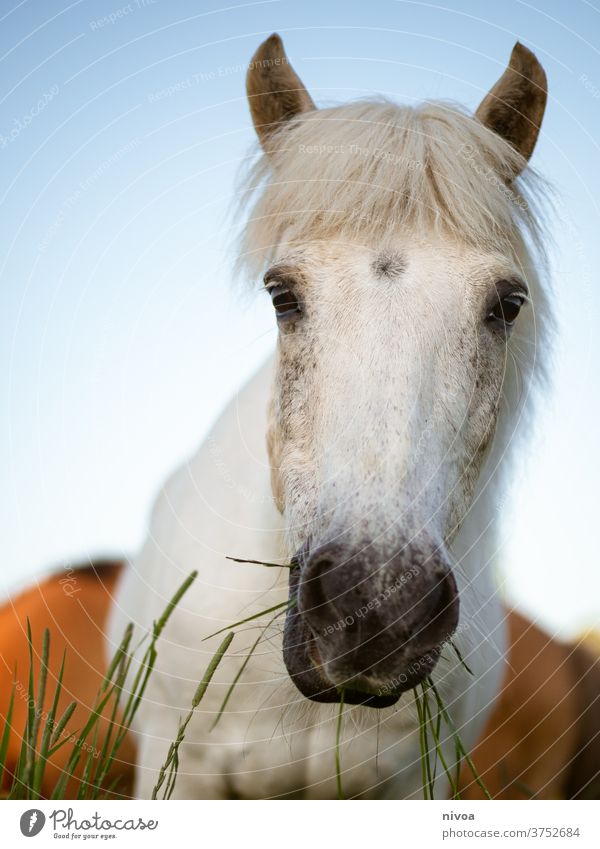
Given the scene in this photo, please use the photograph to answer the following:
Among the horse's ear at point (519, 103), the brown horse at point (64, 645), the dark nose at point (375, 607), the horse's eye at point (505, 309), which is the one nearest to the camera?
the dark nose at point (375, 607)

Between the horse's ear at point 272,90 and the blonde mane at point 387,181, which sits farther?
the horse's ear at point 272,90

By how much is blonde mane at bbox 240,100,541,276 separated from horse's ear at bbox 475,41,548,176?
80 mm

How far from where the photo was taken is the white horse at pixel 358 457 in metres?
1.27

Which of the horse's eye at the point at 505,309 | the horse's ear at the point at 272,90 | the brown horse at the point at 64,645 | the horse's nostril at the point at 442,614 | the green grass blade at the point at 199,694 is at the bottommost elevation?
the green grass blade at the point at 199,694

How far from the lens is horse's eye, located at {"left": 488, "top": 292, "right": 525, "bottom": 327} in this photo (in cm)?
161

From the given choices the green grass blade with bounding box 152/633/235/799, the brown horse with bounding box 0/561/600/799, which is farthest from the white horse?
the brown horse with bounding box 0/561/600/799

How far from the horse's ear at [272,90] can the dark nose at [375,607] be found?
1.25 metres

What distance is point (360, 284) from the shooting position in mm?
1518

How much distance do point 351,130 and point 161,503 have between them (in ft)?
4.20

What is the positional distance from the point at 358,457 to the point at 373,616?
11.4 inches

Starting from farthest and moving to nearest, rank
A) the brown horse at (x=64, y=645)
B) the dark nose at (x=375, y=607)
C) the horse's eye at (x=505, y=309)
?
the brown horse at (x=64, y=645) < the horse's eye at (x=505, y=309) < the dark nose at (x=375, y=607)

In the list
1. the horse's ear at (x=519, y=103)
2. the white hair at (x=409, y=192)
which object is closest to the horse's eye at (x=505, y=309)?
the white hair at (x=409, y=192)

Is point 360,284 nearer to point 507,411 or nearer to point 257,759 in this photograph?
point 507,411

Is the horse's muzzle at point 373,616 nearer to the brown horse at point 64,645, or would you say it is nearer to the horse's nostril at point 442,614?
the horse's nostril at point 442,614
